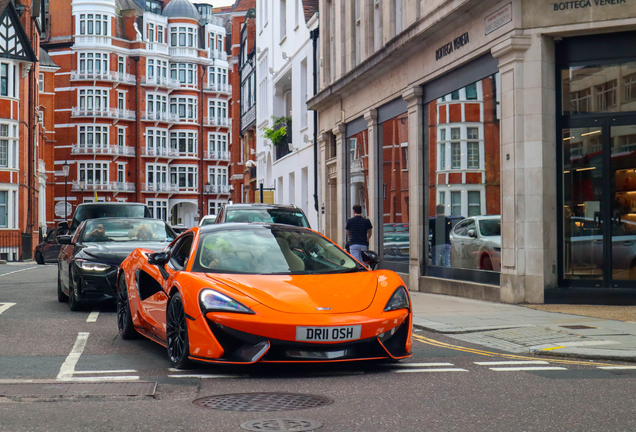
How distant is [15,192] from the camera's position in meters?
46.6

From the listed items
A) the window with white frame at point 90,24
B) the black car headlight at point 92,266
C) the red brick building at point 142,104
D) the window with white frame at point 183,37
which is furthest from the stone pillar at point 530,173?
the window with white frame at point 183,37

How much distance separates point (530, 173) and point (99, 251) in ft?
23.4

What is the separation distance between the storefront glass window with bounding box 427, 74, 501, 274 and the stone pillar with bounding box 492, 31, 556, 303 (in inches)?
36.7

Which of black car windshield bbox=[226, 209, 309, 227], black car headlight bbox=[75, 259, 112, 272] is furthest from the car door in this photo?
black car windshield bbox=[226, 209, 309, 227]

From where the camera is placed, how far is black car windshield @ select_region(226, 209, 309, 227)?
52.2ft

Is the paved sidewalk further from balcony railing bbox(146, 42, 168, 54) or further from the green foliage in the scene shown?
balcony railing bbox(146, 42, 168, 54)

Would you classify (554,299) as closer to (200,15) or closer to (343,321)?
(343,321)

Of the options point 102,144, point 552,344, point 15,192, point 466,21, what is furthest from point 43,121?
point 552,344

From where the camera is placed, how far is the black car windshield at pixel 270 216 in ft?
52.2

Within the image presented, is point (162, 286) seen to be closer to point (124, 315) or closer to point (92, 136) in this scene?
point (124, 315)

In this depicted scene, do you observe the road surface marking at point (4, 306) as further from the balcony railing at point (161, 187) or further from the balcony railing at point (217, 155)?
the balcony railing at point (217, 155)

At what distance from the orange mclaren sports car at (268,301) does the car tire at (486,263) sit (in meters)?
7.41

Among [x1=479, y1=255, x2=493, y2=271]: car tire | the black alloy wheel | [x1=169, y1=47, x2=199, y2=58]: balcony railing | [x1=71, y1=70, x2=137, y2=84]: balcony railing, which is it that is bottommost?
the black alloy wheel

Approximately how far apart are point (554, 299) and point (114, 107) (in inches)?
2806
